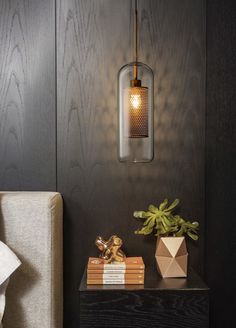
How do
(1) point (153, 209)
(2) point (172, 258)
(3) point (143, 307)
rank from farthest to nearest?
(1) point (153, 209) < (2) point (172, 258) < (3) point (143, 307)

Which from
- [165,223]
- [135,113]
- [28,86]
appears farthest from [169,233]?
[28,86]

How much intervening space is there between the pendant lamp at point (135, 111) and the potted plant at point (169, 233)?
0.72ft

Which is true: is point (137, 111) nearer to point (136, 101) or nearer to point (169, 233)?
point (136, 101)

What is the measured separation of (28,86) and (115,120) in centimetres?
39

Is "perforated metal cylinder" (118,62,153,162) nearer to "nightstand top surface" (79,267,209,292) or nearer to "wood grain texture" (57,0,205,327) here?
"wood grain texture" (57,0,205,327)

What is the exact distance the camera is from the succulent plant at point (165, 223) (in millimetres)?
1631

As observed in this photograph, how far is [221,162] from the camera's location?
5.15 feet

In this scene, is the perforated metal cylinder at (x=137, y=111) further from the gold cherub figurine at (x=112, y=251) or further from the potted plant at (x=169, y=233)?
the gold cherub figurine at (x=112, y=251)

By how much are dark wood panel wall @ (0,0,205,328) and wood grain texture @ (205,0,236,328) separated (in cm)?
7

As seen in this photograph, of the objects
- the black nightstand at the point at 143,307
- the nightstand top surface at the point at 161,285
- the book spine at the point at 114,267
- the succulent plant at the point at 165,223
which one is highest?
the succulent plant at the point at 165,223

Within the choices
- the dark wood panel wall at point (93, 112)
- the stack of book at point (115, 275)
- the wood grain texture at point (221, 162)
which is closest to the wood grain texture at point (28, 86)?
the dark wood panel wall at point (93, 112)

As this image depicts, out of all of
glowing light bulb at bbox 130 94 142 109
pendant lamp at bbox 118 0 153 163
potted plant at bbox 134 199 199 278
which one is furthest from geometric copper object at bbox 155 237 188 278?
glowing light bulb at bbox 130 94 142 109

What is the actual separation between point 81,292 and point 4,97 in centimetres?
86

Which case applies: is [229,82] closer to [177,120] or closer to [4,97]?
[177,120]
